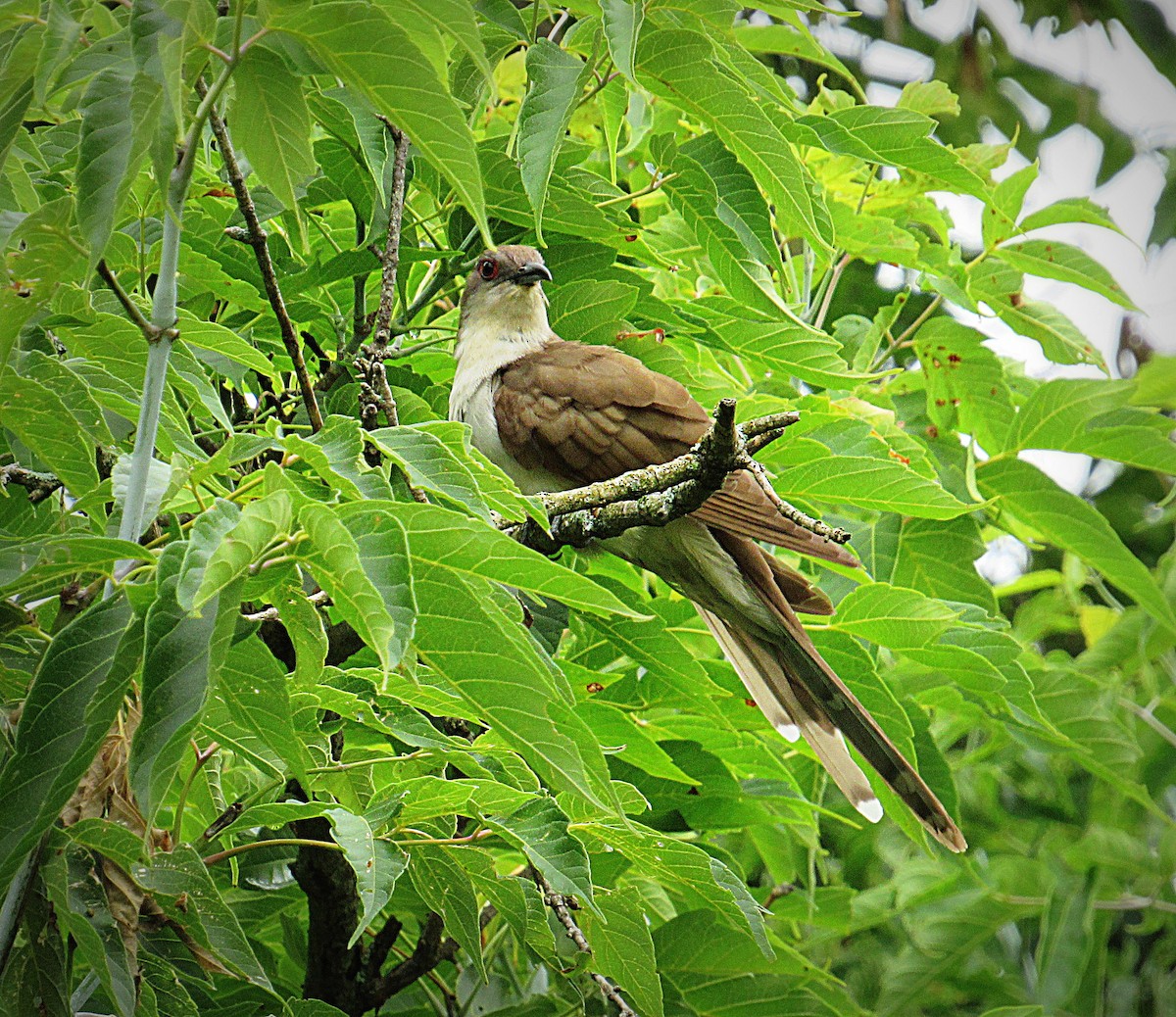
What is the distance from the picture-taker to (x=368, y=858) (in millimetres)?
1744

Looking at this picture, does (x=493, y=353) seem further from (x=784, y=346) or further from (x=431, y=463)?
(x=431, y=463)

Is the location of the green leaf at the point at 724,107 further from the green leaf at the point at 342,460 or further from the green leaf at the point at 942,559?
the green leaf at the point at 942,559

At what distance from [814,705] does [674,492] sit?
1183 millimetres

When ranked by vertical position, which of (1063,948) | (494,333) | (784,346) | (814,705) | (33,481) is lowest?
(1063,948)

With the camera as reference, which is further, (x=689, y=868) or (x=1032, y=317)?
(x=1032, y=317)

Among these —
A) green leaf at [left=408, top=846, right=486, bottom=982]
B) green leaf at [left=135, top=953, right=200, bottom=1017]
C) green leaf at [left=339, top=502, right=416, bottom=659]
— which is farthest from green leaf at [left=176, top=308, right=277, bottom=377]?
green leaf at [left=135, top=953, right=200, bottom=1017]

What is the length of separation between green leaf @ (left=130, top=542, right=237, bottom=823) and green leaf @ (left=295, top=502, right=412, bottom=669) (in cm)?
11

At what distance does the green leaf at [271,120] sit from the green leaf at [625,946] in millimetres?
1355

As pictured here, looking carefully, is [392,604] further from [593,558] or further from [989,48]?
[989,48]

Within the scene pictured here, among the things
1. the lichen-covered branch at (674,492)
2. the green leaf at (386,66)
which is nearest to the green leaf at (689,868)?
the lichen-covered branch at (674,492)

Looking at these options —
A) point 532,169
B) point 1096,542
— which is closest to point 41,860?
point 532,169

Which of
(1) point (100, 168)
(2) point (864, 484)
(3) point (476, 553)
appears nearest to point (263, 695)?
(3) point (476, 553)

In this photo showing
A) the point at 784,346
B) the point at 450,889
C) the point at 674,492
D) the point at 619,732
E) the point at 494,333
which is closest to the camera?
the point at 450,889

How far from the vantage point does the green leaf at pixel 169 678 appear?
1279 millimetres
